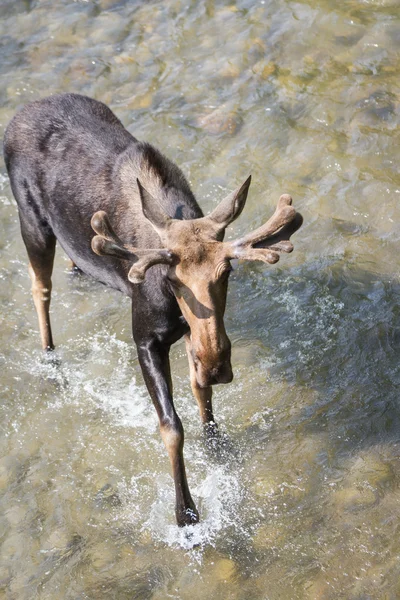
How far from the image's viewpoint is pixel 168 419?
5633 mm

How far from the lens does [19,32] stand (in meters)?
11.7

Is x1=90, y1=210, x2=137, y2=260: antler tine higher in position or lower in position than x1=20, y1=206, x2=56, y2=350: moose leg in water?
higher

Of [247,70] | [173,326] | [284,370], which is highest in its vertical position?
[173,326]

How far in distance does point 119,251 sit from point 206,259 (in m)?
0.52

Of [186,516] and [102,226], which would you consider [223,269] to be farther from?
[186,516]

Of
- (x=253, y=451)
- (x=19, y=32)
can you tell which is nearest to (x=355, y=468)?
(x=253, y=451)

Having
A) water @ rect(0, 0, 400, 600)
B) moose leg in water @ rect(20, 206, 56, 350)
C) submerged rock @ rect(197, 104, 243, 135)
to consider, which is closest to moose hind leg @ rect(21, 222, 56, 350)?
moose leg in water @ rect(20, 206, 56, 350)

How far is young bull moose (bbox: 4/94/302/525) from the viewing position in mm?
4750

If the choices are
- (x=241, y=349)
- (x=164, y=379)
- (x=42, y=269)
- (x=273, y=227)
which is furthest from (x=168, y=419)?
(x=42, y=269)

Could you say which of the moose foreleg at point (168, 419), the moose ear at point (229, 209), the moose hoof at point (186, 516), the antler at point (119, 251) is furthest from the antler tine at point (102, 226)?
the moose hoof at point (186, 516)

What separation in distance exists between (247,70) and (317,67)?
2.96 feet

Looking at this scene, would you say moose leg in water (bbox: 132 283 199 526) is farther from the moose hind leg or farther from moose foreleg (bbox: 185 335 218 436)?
the moose hind leg

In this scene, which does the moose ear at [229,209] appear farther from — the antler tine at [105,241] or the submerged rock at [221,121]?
the submerged rock at [221,121]

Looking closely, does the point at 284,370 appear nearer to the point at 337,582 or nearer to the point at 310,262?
the point at 310,262
